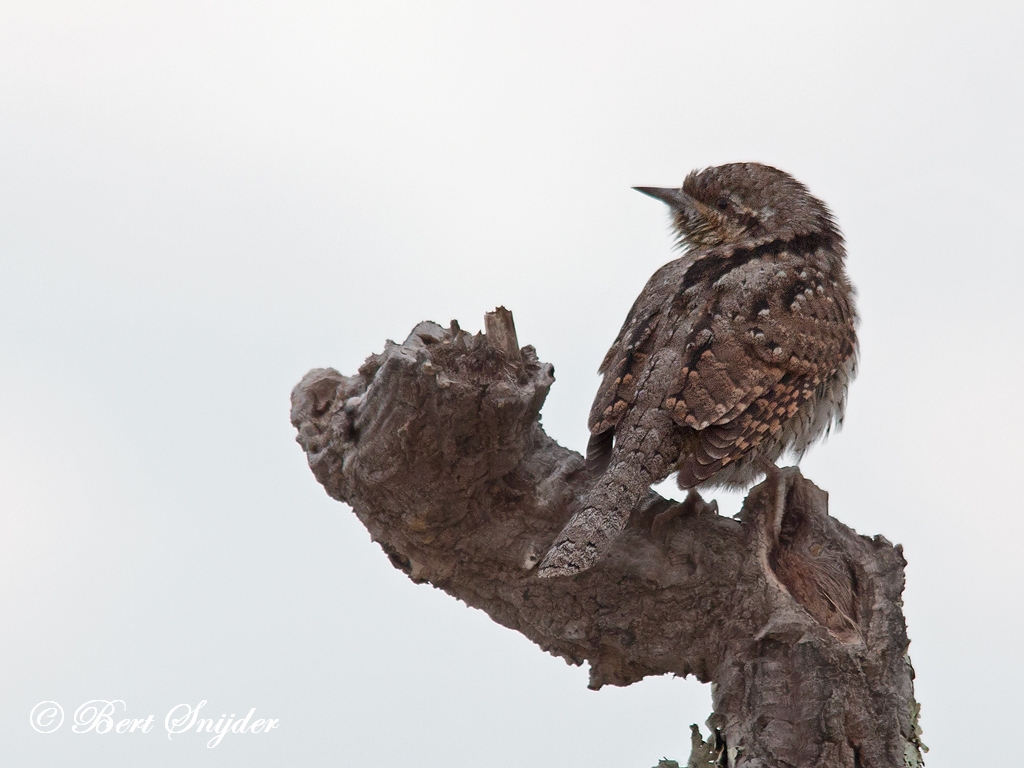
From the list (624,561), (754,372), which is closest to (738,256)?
(754,372)

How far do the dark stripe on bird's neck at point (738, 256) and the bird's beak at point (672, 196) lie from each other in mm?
683

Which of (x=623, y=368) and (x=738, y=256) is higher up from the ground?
(x=738, y=256)

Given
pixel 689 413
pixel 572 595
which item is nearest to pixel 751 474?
pixel 689 413

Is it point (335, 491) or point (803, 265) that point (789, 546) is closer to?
point (803, 265)

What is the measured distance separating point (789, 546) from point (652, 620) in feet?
2.23

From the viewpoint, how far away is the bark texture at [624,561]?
3.66m

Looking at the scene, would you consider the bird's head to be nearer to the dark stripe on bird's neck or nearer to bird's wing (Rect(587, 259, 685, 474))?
the dark stripe on bird's neck

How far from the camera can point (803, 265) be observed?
15.9ft

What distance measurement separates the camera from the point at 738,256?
4809mm

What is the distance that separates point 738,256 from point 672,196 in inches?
36.9

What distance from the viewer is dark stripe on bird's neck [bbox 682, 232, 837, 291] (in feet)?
15.1

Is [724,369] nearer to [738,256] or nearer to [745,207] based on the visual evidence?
[738,256]

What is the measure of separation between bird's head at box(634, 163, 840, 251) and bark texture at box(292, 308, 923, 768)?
1469 millimetres

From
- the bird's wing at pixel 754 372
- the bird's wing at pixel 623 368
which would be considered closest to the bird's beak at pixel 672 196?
the bird's wing at pixel 623 368
